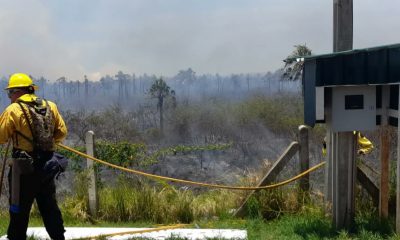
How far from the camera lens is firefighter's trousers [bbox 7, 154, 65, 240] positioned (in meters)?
4.72

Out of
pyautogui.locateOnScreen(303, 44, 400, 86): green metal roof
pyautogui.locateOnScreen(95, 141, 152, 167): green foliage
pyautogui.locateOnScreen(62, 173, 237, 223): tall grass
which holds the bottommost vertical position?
pyautogui.locateOnScreen(62, 173, 237, 223): tall grass

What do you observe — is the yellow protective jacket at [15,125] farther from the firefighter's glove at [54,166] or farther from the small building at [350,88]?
the small building at [350,88]

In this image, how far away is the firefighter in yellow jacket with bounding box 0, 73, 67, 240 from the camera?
15.2 ft

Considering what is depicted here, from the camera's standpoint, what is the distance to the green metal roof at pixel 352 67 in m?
4.80

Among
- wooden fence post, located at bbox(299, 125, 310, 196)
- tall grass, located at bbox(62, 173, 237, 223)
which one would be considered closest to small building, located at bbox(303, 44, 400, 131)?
wooden fence post, located at bbox(299, 125, 310, 196)

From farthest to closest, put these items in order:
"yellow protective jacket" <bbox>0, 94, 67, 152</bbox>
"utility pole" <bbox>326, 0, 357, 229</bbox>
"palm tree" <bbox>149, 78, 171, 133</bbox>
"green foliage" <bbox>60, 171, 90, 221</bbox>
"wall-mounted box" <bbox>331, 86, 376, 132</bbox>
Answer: "palm tree" <bbox>149, 78, 171, 133</bbox> → "green foliage" <bbox>60, 171, 90, 221</bbox> → "utility pole" <bbox>326, 0, 357, 229</bbox> → "wall-mounted box" <bbox>331, 86, 376, 132</bbox> → "yellow protective jacket" <bbox>0, 94, 67, 152</bbox>

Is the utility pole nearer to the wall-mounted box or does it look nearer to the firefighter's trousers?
the wall-mounted box

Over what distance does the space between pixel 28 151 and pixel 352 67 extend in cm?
335

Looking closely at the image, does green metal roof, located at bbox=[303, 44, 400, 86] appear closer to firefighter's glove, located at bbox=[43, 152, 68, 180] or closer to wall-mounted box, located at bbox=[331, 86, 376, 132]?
wall-mounted box, located at bbox=[331, 86, 376, 132]

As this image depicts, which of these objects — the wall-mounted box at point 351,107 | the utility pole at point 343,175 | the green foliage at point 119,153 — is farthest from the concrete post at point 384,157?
the green foliage at point 119,153

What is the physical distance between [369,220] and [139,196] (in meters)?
3.11

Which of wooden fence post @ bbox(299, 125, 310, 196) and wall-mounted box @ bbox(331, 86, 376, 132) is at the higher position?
wall-mounted box @ bbox(331, 86, 376, 132)

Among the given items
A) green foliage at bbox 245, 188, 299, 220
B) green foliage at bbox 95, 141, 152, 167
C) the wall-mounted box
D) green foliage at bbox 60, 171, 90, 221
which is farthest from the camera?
green foliage at bbox 95, 141, 152, 167

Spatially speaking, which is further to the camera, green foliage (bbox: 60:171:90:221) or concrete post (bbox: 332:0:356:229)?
green foliage (bbox: 60:171:90:221)
